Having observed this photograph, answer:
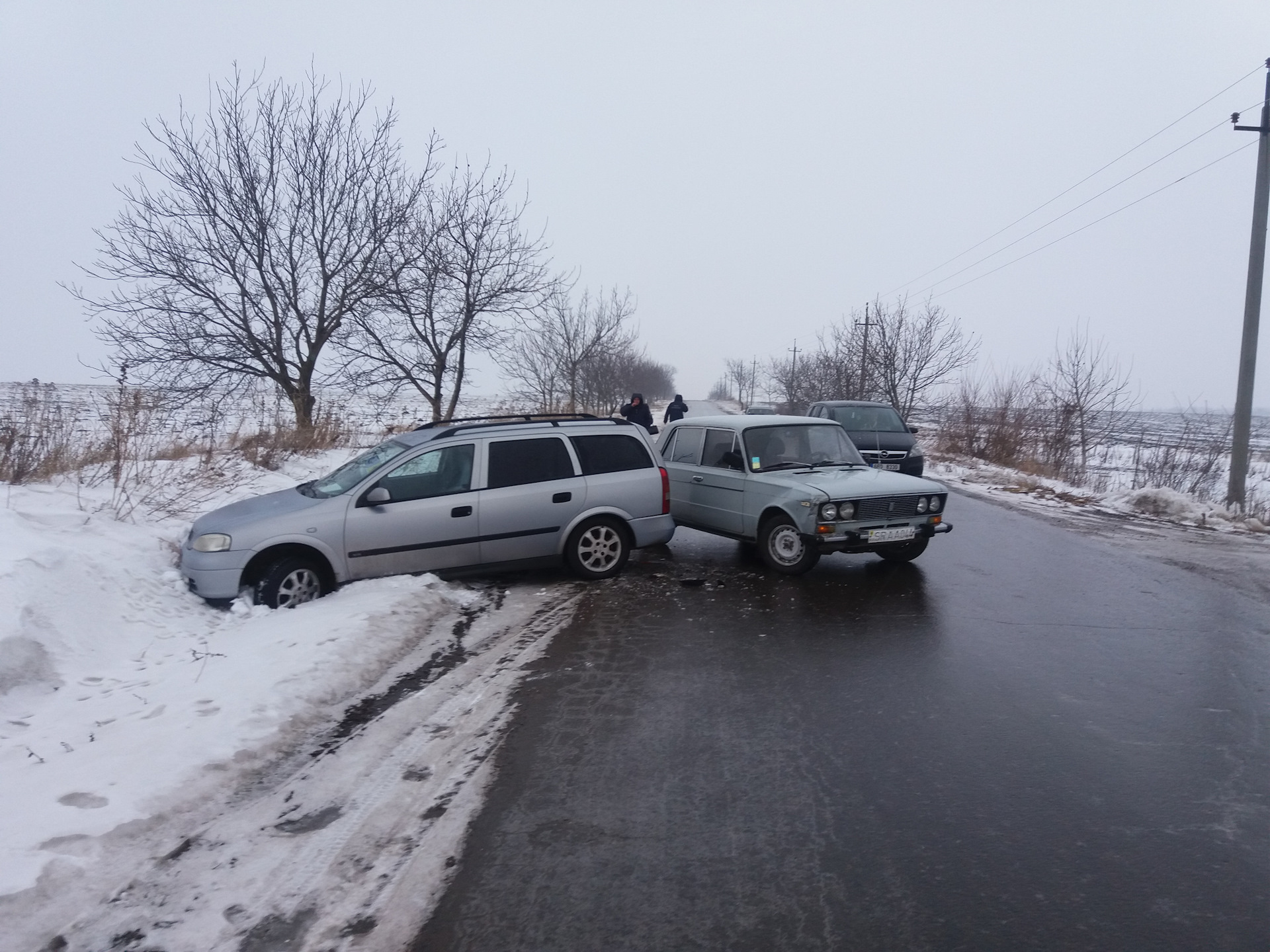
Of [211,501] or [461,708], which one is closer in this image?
[461,708]

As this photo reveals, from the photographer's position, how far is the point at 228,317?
55.0 ft

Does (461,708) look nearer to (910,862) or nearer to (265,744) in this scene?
(265,744)

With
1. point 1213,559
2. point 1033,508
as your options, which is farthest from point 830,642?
point 1033,508

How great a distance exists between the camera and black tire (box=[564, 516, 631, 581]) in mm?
8727

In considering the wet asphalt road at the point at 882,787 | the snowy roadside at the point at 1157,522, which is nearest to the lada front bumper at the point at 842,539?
the wet asphalt road at the point at 882,787

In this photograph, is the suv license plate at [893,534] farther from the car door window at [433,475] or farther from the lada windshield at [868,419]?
the lada windshield at [868,419]

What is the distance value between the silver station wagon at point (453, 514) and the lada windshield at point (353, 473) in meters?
0.02

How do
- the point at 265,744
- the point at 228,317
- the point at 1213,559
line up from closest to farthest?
the point at 265,744 < the point at 1213,559 < the point at 228,317

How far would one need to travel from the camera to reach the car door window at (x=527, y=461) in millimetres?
8445

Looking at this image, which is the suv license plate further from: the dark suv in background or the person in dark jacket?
the person in dark jacket

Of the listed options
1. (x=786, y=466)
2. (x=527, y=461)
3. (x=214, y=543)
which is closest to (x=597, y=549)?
(x=527, y=461)

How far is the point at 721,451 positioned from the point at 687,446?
0.84 m

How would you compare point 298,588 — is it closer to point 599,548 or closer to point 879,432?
point 599,548

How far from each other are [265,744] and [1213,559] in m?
10.9
